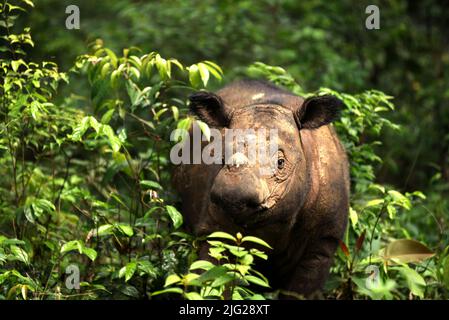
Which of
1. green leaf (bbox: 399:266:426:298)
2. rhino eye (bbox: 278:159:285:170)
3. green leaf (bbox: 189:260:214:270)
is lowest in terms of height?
green leaf (bbox: 399:266:426:298)

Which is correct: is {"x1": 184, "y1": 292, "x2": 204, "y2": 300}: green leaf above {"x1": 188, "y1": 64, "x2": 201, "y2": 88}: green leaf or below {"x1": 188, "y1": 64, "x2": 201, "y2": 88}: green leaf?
below

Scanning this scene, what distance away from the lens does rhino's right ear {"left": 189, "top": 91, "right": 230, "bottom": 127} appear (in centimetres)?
611

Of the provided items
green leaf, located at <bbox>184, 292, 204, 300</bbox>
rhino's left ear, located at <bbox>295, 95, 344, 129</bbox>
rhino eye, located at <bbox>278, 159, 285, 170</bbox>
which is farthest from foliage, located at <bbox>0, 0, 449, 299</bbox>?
rhino's left ear, located at <bbox>295, 95, 344, 129</bbox>

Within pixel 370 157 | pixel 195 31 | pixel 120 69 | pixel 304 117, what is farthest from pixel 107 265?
pixel 195 31

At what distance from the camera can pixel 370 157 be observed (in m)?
7.47

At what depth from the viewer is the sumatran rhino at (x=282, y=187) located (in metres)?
5.47

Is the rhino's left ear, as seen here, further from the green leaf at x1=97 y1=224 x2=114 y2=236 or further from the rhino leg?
the green leaf at x1=97 y1=224 x2=114 y2=236

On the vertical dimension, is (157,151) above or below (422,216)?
above

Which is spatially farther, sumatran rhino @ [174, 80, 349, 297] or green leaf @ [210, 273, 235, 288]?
sumatran rhino @ [174, 80, 349, 297]

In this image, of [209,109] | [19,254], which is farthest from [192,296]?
[209,109]

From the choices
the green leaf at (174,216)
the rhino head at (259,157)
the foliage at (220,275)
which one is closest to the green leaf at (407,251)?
the rhino head at (259,157)

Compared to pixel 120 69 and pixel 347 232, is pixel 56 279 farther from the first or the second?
→ pixel 347 232

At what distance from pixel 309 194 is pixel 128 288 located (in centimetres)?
151

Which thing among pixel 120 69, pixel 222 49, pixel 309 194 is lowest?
pixel 309 194
